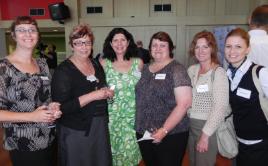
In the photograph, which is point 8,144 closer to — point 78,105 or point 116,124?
point 78,105

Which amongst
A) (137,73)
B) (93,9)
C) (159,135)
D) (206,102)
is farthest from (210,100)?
A: (93,9)

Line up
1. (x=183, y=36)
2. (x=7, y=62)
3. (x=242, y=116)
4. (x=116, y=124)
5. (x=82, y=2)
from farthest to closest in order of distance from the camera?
(x=82, y=2), (x=183, y=36), (x=116, y=124), (x=242, y=116), (x=7, y=62)

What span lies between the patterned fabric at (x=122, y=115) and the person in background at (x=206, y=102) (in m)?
0.49

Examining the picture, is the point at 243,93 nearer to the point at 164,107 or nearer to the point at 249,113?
the point at 249,113

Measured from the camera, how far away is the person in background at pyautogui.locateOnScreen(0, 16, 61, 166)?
63.0 inches

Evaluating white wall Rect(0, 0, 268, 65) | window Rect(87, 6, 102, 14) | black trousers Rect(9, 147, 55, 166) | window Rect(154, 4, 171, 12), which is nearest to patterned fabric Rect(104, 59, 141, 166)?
black trousers Rect(9, 147, 55, 166)

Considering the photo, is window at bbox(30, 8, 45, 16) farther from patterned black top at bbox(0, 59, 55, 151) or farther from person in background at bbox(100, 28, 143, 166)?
patterned black top at bbox(0, 59, 55, 151)

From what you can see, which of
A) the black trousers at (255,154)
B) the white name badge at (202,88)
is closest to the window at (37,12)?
the white name badge at (202,88)

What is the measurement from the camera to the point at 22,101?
5.52 ft

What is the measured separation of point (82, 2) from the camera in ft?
27.1

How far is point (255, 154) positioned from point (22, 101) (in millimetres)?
1648

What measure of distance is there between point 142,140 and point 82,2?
7.09 meters

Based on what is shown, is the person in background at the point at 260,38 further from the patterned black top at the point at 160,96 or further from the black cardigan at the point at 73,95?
the black cardigan at the point at 73,95

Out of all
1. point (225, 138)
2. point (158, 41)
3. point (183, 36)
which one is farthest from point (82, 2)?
point (225, 138)
